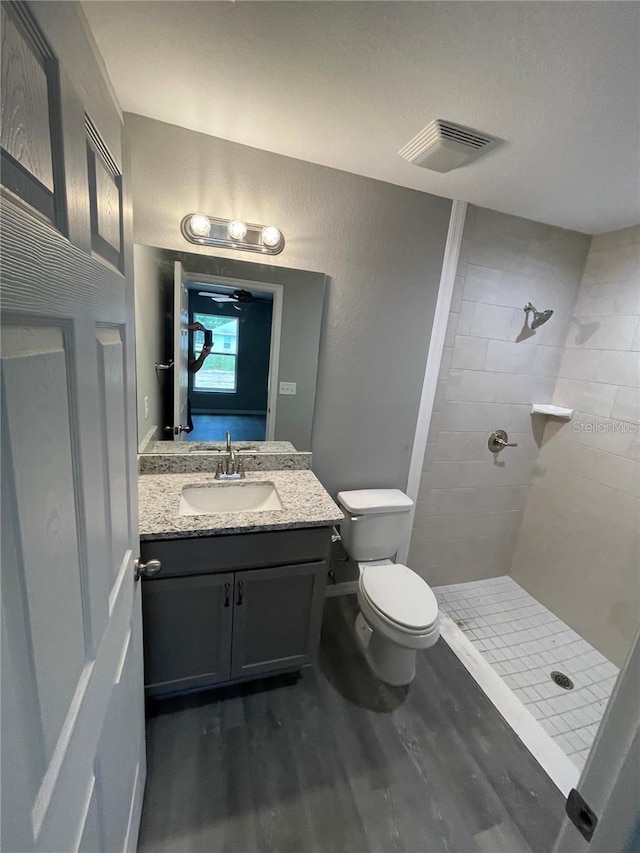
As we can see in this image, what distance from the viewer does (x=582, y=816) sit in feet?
1.60

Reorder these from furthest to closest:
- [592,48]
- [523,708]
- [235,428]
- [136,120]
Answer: [235,428] → [523,708] → [136,120] → [592,48]

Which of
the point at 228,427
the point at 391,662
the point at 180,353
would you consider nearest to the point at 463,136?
the point at 180,353

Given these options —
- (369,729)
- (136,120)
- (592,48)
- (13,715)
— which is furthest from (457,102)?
(369,729)

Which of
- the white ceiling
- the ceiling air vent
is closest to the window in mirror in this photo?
→ the white ceiling

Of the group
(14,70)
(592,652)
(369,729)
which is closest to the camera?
(14,70)

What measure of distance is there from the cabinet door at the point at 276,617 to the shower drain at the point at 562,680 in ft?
4.34

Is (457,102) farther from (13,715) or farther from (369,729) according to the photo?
(369,729)

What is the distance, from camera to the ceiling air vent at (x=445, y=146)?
117 cm

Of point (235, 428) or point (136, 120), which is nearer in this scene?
point (136, 120)

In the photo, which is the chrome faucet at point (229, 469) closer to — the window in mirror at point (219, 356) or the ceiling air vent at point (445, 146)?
the window in mirror at point (219, 356)

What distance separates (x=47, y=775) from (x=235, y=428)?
141cm

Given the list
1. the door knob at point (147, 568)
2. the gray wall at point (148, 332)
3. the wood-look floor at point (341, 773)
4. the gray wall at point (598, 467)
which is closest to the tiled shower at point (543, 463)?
the gray wall at point (598, 467)

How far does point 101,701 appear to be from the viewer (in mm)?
622

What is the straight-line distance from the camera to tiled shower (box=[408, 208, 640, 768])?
1.81 metres
